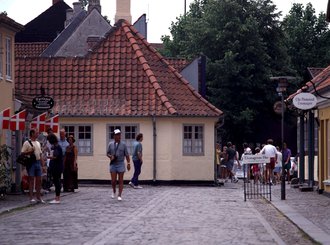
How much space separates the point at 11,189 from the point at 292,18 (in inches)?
1888

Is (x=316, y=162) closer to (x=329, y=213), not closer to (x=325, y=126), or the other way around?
(x=325, y=126)

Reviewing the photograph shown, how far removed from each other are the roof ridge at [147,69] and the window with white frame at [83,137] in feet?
9.91

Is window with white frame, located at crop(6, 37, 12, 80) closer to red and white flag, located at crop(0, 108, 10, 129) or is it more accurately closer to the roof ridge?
red and white flag, located at crop(0, 108, 10, 129)

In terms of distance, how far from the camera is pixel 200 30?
65250 mm

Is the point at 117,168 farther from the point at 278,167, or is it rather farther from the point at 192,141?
the point at 278,167

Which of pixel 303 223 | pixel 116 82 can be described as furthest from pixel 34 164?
pixel 116 82

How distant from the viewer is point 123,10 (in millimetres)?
44969

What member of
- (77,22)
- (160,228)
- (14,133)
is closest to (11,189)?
(14,133)

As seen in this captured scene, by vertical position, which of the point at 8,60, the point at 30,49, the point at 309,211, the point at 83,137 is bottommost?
the point at 309,211

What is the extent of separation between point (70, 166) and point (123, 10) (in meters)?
15.8

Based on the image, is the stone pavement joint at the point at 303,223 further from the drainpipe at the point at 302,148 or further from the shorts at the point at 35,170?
the drainpipe at the point at 302,148

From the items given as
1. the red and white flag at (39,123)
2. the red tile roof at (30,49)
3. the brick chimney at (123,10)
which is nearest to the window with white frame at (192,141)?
the brick chimney at (123,10)

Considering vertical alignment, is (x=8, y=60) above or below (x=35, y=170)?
above

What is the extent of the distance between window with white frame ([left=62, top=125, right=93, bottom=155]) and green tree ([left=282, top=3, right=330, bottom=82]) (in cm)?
3402
